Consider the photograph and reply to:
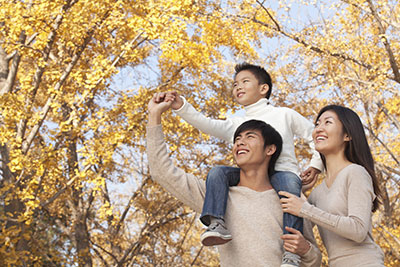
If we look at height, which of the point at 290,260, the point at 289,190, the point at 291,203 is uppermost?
the point at 289,190

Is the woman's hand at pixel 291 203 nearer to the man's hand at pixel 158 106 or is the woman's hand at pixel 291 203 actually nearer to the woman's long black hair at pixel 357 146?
the woman's long black hair at pixel 357 146

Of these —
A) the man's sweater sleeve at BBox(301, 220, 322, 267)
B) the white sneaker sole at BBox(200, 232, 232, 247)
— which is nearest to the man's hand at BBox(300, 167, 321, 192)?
the man's sweater sleeve at BBox(301, 220, 322, 267)

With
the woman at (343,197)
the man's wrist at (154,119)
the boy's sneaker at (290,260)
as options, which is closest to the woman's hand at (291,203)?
the woman at (343,197)

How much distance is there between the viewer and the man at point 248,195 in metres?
2.57

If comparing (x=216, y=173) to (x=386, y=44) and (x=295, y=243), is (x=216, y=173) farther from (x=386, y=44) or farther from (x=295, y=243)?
(x=386, y=44)

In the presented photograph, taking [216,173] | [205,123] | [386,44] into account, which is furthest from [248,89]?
[386,44]

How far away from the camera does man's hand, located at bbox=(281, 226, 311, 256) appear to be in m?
2.48

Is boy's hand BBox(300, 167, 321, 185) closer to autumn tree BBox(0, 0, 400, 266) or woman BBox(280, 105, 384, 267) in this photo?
woman BBox(280, 105, 384, 267)

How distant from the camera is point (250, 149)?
2.84 m

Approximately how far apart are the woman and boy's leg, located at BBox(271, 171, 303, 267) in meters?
0.07

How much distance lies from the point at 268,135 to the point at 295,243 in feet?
2.33

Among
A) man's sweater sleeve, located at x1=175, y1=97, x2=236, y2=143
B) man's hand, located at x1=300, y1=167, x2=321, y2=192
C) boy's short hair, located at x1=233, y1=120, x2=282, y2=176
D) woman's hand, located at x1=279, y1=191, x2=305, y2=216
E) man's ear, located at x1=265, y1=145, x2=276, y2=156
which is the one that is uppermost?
man's sweater sleeve, located at x1=175, y1=97, x2=236, y2=143

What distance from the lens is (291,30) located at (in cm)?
846

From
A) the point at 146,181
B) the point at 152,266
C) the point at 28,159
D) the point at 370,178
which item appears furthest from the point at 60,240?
the point at 370,178
